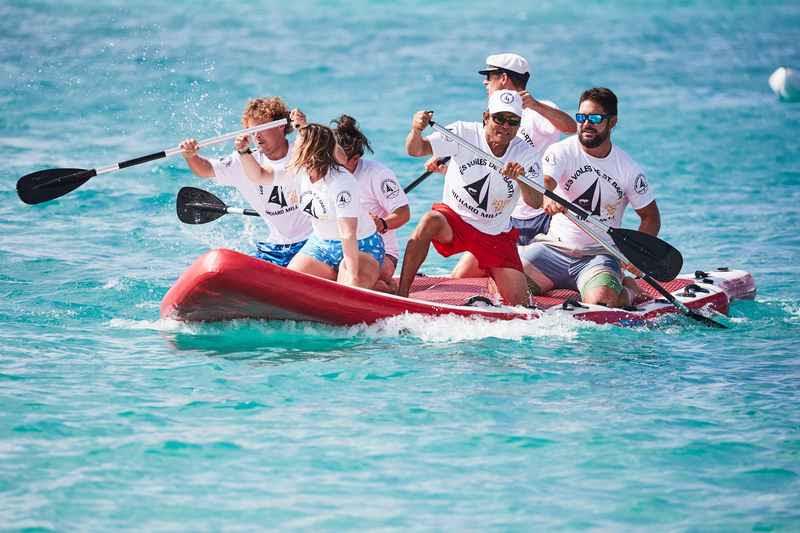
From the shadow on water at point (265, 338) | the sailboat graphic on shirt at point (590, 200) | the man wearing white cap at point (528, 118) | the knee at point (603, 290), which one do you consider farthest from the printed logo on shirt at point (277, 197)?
the knee at point (603, 290)

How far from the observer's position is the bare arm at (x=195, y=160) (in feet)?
27.2

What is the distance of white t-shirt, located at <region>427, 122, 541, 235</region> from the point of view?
8453 mm

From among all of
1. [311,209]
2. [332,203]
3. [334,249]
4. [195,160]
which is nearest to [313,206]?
[311,209]

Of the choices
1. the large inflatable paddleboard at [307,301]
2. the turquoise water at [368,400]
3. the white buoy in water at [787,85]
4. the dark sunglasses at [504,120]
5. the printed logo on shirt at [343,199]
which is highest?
the white buoy in water at [787,85]

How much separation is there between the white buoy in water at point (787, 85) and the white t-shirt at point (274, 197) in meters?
14.1

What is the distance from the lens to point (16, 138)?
16.3 meters

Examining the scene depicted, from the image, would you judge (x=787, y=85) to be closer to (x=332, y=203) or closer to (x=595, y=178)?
(x=595, y=178)

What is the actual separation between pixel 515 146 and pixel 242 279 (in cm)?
199

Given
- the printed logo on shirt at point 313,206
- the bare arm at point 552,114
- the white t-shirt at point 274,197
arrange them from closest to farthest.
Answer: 1. the printed logo on shirt at point 313,206
2. the white t-shirt at point 274,197
3. the bare arm at point 552,114

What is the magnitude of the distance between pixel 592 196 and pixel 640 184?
33cm

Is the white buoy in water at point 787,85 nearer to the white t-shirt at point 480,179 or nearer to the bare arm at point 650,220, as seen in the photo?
the bare arm at point 650,220

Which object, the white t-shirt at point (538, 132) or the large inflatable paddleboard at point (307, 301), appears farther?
the white t-shirt at point (538, 132)

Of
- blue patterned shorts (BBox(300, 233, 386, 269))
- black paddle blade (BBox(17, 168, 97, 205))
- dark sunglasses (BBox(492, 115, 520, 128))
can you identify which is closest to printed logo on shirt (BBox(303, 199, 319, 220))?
blue patterned shorts (BBox(300, 233, 386, 269))

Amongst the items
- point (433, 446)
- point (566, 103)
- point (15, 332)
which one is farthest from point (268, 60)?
point (433, 446)
